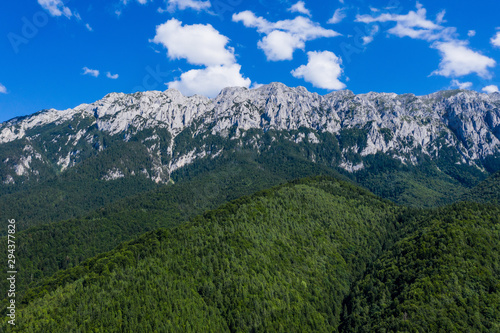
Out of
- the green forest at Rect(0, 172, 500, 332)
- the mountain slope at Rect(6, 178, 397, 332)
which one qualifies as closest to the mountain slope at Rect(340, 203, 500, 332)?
the green forest at Rect(0, 172, 500, 332)

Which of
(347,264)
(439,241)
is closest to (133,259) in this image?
(347,264)

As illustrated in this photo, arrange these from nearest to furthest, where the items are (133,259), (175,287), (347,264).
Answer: (175,287), (133,259), (347,264)

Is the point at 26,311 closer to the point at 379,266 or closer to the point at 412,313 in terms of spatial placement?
the point at 412,313

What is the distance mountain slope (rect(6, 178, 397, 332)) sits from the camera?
402ft

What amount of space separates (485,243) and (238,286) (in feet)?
385

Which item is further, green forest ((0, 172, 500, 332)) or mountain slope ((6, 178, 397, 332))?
mountain slope ((6, 178, 397, 332))

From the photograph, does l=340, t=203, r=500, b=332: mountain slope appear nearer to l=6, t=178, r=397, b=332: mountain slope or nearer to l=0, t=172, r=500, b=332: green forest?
l=0, t=172, r=500, b=332: green forest

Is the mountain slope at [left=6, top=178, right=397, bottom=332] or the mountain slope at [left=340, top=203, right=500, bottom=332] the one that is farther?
the mountain slope at [left=6, top=178, right=397, bottom=332]

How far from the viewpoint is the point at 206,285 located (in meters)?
146

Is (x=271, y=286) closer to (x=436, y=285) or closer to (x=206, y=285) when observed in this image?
(x=206, y=285)

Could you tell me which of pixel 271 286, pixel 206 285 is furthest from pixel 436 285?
pixel 206 285

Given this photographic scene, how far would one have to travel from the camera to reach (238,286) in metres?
148

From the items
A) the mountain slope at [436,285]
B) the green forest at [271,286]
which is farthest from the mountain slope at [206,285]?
the mountain slope at [436,285]

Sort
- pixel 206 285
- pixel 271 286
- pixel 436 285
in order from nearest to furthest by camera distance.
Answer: pixel 436 285, pixel 206 285, pixel 271 286
